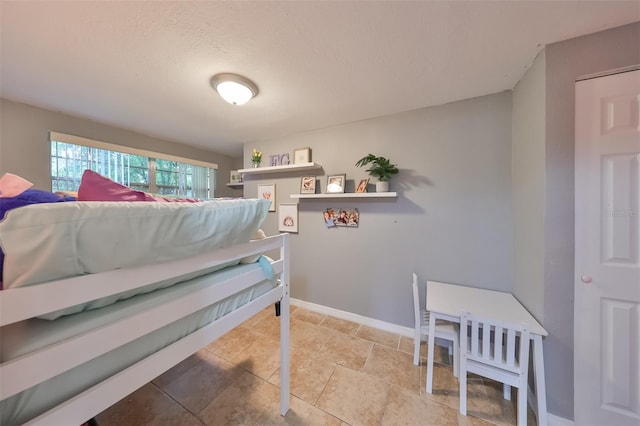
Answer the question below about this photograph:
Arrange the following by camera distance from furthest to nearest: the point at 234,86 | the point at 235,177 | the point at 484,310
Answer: the point at 235,177 < the point at 234,86 < the point at 484,310

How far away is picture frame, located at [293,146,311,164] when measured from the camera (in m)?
2.64

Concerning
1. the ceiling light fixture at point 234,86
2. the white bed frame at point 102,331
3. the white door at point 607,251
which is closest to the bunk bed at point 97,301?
the white bed frame at point 102,331

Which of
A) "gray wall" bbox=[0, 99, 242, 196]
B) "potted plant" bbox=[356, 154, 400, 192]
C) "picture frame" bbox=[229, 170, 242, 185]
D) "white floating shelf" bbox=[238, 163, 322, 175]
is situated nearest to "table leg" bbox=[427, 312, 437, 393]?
"potted plant" bbox=[356, 154, 400, 192]

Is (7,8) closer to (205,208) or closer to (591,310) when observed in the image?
(205,208)

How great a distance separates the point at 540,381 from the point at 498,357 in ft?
0.76

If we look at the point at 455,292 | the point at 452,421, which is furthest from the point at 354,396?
the point at 455,292

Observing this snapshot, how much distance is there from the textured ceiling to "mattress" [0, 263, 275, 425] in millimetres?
1355

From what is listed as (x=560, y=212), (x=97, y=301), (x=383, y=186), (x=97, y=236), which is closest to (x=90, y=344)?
(x=97, y=301)

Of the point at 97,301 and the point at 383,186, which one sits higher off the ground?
the point at 383,186

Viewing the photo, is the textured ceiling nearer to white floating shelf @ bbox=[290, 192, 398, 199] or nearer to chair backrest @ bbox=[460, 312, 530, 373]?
white floating shelf @ bbox=[290, 192, 398, 199]

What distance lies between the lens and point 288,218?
2.82m

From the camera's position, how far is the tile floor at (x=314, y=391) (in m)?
1.30

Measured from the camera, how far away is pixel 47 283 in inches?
20.0

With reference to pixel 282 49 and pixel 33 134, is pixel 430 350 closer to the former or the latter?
pixel 282 49
